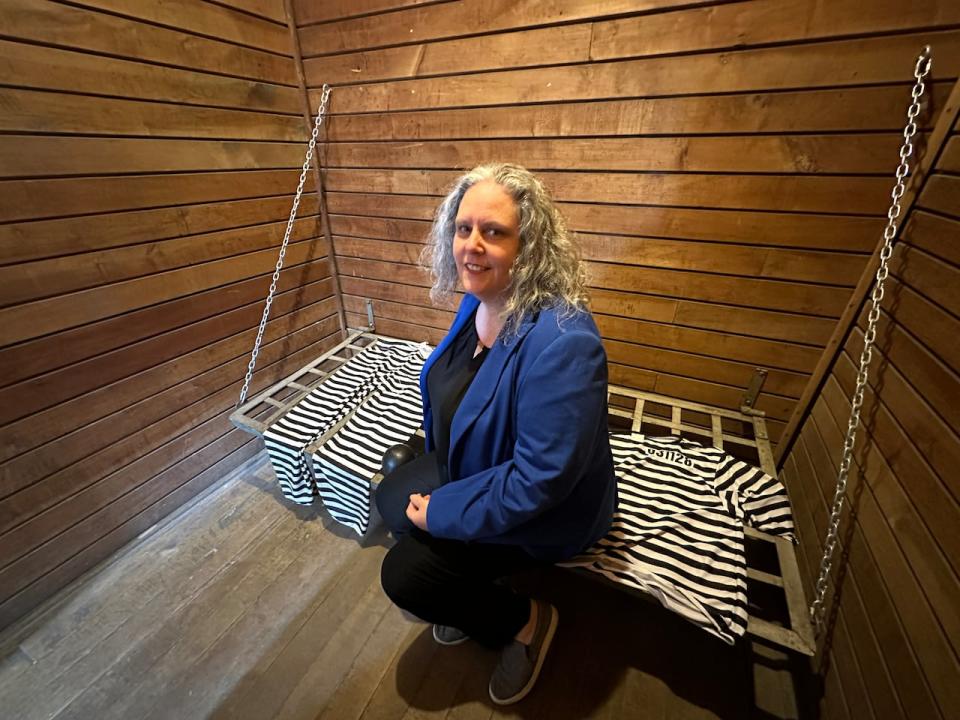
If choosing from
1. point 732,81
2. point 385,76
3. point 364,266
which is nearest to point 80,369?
point 364,266

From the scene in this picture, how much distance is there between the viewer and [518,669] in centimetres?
124

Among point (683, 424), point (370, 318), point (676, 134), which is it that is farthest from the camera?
point (370, 318)

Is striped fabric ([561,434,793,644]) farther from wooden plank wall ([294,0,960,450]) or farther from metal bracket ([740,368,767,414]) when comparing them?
wooden plank wall ([294,0,960,450])

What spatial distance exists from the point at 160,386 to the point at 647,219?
2.42 metres

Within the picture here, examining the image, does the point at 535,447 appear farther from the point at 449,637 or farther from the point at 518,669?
the point at 449,637

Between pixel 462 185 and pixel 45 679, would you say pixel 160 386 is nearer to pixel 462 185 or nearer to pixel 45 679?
pixel 45 679

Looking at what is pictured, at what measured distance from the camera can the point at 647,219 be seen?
5.62 ft

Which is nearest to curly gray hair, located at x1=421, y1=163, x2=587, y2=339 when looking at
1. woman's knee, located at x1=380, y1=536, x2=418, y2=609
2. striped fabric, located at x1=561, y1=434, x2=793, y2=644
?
woman's knee, located at x1=380, y1=536, x2=418, y2=609

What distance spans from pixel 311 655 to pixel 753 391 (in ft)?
7.25

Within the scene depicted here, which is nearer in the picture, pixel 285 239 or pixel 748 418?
pixel 748 418

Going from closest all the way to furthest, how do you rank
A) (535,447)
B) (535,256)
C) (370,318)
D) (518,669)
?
1. (535,447)
2. (535,256)
3. (518,669)
4. (370,318)

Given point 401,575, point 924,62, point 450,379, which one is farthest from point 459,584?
point 924,62

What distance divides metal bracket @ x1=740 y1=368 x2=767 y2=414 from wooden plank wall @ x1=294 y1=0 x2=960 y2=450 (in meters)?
0.03

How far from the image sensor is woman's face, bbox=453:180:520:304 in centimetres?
96
